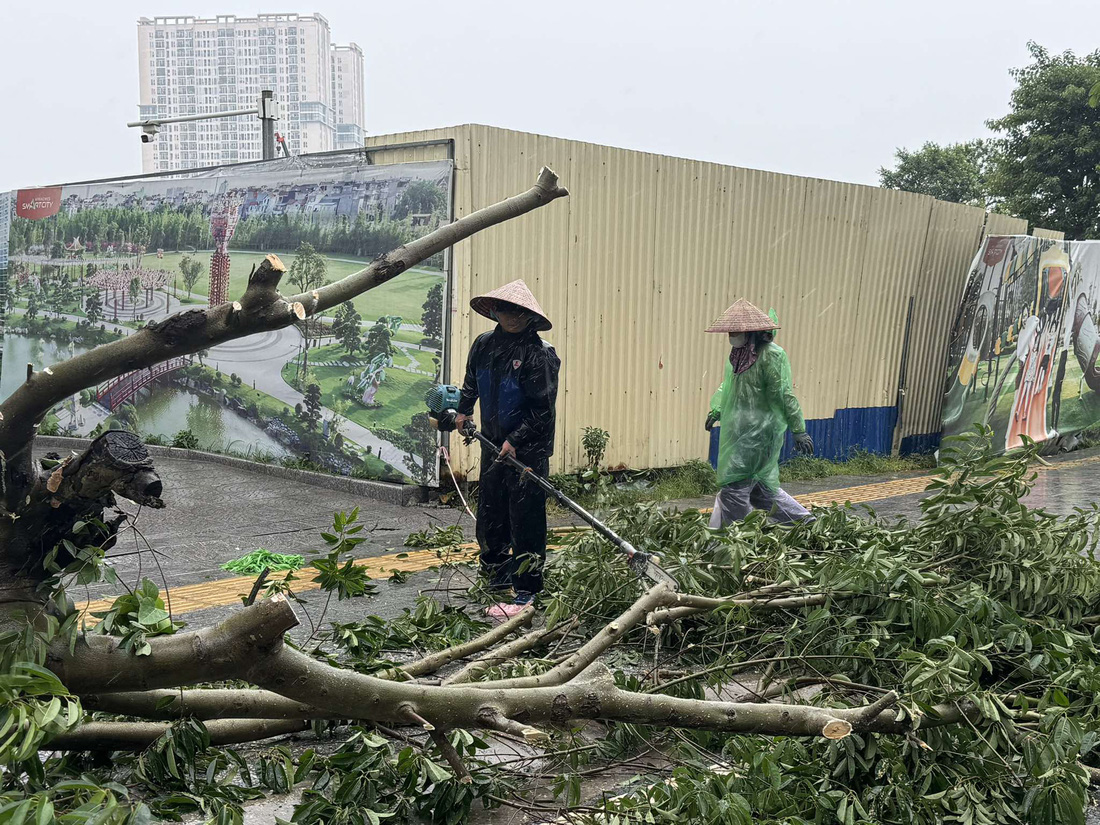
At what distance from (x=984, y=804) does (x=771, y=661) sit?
1.10 meters

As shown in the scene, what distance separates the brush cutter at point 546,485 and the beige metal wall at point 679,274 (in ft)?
10.7

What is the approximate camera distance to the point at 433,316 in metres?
9.44

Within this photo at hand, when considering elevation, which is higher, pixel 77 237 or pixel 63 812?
pixel 77 237

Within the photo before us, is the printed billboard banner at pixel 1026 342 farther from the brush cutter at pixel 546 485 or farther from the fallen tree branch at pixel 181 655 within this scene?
the fallen tree branch at pixel 181 655

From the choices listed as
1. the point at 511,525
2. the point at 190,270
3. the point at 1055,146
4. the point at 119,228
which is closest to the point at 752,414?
the point at 511,525

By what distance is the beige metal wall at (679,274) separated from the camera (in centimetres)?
958

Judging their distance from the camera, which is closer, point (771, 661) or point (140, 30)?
point (771, 661)

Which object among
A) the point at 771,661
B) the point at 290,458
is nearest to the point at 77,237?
the point at 290,458

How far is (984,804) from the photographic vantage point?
3184 millimetres

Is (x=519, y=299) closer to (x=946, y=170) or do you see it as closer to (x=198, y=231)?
(x=198, y=231)

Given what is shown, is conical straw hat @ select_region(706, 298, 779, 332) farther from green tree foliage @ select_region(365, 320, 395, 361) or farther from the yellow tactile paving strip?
green tree foliage @ select_region(365, 320, 395, 361)

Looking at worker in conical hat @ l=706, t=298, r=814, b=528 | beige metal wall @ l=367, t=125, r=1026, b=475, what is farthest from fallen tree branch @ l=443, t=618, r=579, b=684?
beige metal wall @ l=367, t=125, r=1026, b=475

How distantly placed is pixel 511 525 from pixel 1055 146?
23099 mm

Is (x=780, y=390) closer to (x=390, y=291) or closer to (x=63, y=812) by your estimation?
(x=390, y=291)
